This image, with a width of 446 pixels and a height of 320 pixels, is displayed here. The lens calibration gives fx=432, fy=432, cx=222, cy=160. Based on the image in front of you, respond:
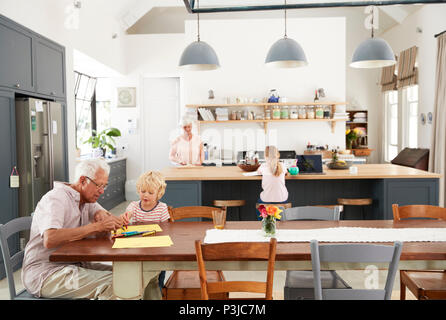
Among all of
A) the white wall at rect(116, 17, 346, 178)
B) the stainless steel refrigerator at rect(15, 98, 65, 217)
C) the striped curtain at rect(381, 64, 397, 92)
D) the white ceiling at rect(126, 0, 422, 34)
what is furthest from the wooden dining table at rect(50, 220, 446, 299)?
the white ceiling at rect(126, 0, 422, 34)

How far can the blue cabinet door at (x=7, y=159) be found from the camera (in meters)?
4.16

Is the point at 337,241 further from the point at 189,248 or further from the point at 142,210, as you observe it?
the point at 142,210

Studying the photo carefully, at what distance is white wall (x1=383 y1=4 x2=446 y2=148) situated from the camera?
7.45 meters

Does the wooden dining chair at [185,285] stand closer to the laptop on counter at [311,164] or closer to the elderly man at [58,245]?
the elderly man at [58,245]

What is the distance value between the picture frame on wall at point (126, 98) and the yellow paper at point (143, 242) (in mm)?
6980

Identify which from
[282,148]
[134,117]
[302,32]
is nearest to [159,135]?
[134,117]

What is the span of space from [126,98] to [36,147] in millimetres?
4452

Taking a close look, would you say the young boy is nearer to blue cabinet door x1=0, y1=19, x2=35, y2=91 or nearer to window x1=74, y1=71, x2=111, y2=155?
blue cabinet door x1=0, y1=19, x2=35, y2=91

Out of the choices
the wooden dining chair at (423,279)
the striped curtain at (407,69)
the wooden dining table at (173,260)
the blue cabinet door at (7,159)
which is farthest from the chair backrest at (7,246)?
the striped curtain at (407,69)

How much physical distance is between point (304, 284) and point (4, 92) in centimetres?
335

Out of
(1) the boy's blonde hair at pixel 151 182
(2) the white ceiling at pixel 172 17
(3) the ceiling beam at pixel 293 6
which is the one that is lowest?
(1) the boy's blonde hair at pixel 151 182

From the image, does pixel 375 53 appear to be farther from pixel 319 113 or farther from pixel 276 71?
pixel 276 71

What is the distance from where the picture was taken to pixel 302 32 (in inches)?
312

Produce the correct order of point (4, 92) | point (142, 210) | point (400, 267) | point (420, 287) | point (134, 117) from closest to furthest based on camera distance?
point (400, 267), point (420, 287), point (142, 210), point (4, 92), point (134, 117)
